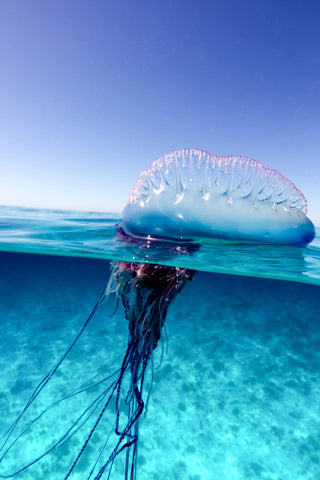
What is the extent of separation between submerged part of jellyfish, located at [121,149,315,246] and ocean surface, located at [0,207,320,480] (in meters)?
0.53

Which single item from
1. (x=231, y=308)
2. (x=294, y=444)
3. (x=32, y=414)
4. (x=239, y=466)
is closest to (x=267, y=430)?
(x=294, y=444)

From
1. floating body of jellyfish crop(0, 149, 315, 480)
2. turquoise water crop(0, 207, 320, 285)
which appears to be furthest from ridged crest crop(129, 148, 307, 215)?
turquoise water crop(0, 207, 320, 285)

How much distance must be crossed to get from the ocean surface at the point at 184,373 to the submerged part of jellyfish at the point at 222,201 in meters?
0.53


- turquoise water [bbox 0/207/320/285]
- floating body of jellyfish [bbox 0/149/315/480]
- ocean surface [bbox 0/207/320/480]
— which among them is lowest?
ocean surface [bbox 0/207/320/480]

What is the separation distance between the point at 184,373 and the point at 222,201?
426cm

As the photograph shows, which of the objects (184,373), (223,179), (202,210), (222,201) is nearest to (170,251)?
(202,210)

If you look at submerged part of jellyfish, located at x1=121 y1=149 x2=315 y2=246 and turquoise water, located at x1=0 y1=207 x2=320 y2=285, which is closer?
submerged part of jellyfish, located at x1=121 y1=149 x2=315 y2=246

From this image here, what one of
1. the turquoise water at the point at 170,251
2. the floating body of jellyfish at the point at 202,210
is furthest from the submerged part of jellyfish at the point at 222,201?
the turquoise water at the point at 170,251

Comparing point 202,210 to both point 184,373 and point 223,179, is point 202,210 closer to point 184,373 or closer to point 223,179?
point 223,179

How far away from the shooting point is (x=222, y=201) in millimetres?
3244

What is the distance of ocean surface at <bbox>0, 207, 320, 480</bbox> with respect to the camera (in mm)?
3922

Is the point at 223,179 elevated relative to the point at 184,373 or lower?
elevated

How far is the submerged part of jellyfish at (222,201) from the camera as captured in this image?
3.26 metres

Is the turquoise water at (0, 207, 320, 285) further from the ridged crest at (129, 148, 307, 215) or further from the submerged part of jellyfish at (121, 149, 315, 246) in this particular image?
the ridged crest at (129, 148, 307, 215)
